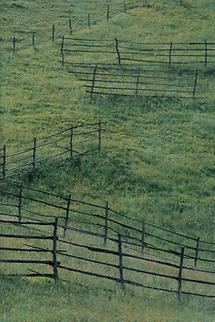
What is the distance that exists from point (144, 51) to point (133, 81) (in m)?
5.73

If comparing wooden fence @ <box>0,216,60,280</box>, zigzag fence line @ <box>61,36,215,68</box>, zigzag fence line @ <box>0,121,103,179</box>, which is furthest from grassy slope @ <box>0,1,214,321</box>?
wooden fence @ <box>0,216,60,280</box>

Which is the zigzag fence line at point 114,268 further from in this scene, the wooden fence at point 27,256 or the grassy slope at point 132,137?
the grassy slope at point 132,137

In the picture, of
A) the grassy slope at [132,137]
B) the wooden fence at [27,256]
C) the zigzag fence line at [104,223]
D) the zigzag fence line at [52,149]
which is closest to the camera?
the wooden fence at [27,256]

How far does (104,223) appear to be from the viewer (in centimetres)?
3023

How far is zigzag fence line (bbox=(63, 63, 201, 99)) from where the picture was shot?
4412 centimetres

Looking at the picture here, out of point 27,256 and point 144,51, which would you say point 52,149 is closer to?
point 27,256

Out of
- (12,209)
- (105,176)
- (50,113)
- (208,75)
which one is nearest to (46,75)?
(50,113)

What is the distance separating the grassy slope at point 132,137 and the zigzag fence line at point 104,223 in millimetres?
912

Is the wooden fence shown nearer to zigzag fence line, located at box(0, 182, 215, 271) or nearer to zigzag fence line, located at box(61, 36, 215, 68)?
zigzag fence line, located at box(0, 182, 215, 271)

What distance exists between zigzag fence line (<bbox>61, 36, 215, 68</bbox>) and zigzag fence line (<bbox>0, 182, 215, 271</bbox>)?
64.7ft

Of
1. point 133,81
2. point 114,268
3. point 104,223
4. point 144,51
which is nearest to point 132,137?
point 133,81

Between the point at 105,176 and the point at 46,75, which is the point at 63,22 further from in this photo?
the point at 105,176

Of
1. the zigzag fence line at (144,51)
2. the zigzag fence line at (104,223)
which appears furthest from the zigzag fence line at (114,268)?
the zigzag fence line at (144,51)

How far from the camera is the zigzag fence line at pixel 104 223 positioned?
28359 mm
